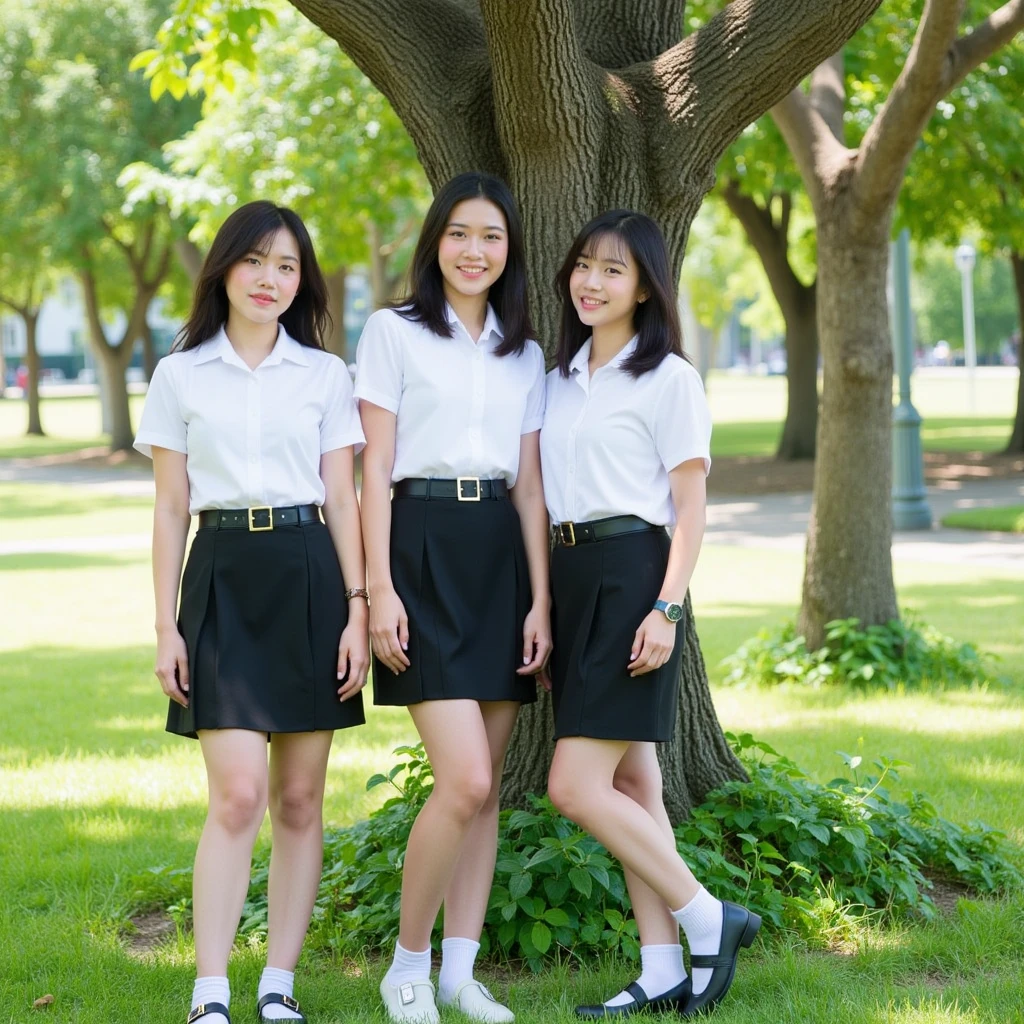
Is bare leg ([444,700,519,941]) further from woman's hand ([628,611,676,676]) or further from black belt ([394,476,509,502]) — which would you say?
black belt ([394,476,509,502])

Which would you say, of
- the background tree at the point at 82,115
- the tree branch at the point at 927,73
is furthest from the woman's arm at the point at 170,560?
the background tree at the point at 82,115

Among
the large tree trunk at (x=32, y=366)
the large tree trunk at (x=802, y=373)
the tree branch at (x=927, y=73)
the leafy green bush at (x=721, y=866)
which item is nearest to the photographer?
the leafy green bush at (x=721, y=866)

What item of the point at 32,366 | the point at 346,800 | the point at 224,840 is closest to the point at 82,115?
the point at 32,366

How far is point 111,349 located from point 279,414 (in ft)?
103

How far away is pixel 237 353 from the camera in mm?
3705

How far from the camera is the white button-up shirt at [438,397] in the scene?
3672mm

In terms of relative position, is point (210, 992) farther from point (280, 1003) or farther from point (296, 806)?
point (296, 806)

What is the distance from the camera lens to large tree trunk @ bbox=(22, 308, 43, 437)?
39.5m

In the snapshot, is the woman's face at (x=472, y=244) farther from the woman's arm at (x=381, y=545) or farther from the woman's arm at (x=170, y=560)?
the woman's arm at (x=170, y=560)

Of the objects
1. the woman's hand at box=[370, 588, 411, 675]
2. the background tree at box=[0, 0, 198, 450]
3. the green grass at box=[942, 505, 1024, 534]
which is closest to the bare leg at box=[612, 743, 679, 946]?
the woman's hand at box=[370, 588, 411, 675]

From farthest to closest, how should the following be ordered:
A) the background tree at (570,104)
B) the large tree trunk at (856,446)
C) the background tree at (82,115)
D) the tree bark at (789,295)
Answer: the background tree at (82,115), the tree bark at (789,295), the large tree trunk at (856,446), the background tree at (570,104)

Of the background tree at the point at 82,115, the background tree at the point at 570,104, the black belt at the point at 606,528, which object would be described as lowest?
the black belt at the point at 606,528

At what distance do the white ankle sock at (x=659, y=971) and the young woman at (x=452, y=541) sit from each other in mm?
363

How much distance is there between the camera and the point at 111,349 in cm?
3372
